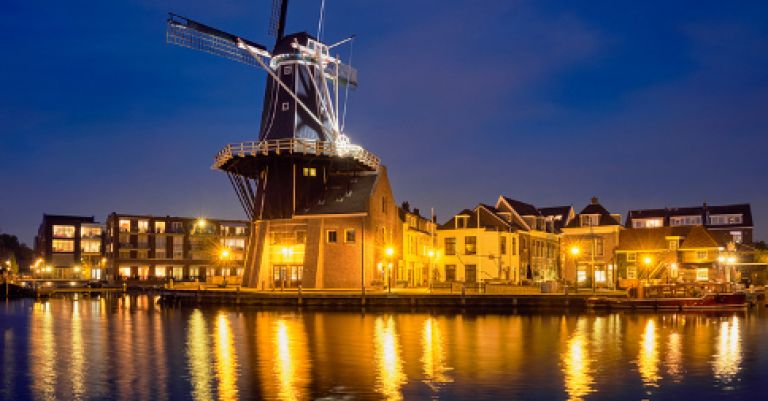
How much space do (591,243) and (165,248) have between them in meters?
74.0

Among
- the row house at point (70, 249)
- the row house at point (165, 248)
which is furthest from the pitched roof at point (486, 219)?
the row house at point (70, 249)

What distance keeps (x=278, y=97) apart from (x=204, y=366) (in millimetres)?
40872

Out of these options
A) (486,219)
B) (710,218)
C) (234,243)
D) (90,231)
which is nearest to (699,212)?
(710,218)

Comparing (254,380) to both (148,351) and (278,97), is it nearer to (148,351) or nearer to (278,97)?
(148,351)

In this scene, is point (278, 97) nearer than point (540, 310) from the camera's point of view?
No

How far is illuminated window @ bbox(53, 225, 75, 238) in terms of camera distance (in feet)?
447

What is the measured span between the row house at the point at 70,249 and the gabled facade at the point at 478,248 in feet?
260

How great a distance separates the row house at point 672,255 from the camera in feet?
225

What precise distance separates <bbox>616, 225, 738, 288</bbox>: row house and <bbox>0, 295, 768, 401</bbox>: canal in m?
22.0

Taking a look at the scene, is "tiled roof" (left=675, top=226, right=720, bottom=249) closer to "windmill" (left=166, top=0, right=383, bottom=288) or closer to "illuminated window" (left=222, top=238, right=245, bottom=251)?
"windmill" (left=166, top=0, right=383, bottom=288)

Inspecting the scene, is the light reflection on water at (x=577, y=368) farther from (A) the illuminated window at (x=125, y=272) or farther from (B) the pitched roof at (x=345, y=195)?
(A) the illuminated window at (x=125, y=272)

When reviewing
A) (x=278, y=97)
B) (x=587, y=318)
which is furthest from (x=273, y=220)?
(x=587, y=318)

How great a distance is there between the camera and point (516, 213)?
79.7 meters

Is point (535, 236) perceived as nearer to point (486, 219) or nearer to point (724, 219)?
point (486, 219)
